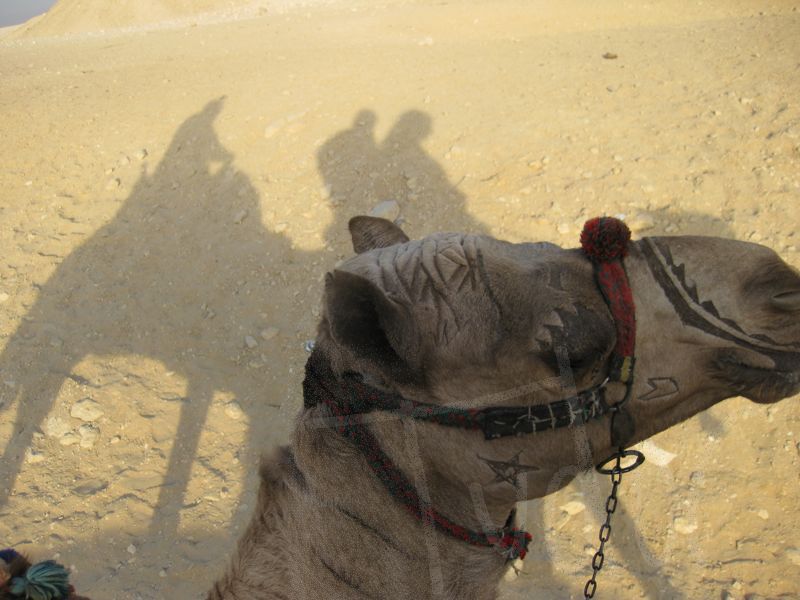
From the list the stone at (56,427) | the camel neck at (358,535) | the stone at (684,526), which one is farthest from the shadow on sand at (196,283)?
the camel neck at (358,535)

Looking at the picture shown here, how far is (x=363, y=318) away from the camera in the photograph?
1.51 metres

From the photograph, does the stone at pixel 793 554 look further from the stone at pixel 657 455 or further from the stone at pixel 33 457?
the stone at pixel 33 457

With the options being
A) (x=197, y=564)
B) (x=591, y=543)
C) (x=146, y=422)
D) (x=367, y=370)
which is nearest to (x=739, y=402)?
(x=591, y=543)

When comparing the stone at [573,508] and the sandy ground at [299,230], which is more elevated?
the sandy ground at [299,230]

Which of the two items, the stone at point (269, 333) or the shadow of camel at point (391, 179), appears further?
the shadow of camel at point (391, 179)

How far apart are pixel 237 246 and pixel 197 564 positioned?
3611 mm

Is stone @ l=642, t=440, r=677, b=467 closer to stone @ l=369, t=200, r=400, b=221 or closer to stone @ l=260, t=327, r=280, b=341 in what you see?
stone @ l=369, t=200, r=400, b=221

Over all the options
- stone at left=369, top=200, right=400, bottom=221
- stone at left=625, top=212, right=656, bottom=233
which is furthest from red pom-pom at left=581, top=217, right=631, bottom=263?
stone at left=369, top=200, right=400, bottom=221

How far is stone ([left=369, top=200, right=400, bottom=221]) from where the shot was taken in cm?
630

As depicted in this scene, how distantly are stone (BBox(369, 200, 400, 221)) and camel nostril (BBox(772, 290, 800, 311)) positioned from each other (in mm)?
4874

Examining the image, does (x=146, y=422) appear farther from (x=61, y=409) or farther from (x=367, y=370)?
(x=367, y=370)

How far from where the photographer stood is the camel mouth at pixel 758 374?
5.38ft

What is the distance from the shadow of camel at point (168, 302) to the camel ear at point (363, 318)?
3.95m

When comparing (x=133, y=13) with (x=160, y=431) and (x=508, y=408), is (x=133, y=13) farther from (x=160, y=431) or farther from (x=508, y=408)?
(x=508, y=408)
